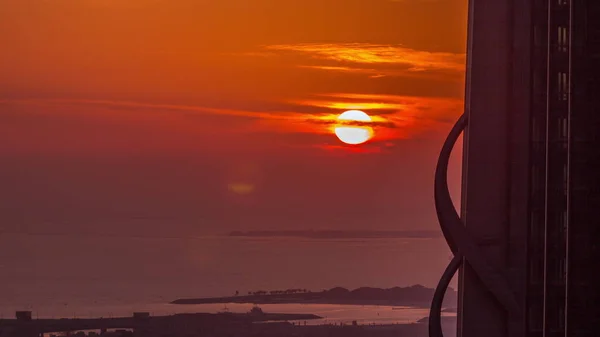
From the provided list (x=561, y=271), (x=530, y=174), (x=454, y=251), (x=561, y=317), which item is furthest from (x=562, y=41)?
(x=561, y=317)

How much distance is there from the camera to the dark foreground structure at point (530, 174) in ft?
127

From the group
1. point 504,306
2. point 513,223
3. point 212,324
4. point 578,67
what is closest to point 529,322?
point 504,306

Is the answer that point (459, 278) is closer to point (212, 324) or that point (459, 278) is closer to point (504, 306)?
point (504, 306)

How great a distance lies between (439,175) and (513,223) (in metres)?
4.51

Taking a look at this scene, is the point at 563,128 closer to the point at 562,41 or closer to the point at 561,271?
the point at 562,41

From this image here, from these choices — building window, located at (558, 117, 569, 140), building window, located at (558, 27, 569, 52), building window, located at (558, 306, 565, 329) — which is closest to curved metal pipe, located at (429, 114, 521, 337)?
building window, located at (558, 306, 565, 329)

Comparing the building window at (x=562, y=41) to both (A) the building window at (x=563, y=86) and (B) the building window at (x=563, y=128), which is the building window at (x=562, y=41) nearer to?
(A) the building window at (x=563, y=86)

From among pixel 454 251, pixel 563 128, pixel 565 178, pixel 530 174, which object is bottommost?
pixel 454 251

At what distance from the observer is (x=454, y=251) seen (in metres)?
39.3

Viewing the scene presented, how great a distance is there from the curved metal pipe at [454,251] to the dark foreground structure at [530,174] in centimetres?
5

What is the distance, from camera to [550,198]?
3900 centimetres

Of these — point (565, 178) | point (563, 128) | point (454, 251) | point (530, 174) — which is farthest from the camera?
point (530, 174)

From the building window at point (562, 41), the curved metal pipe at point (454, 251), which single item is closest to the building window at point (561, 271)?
the curved metal pipe at point (454, 251)

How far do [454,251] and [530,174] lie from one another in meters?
3.94
